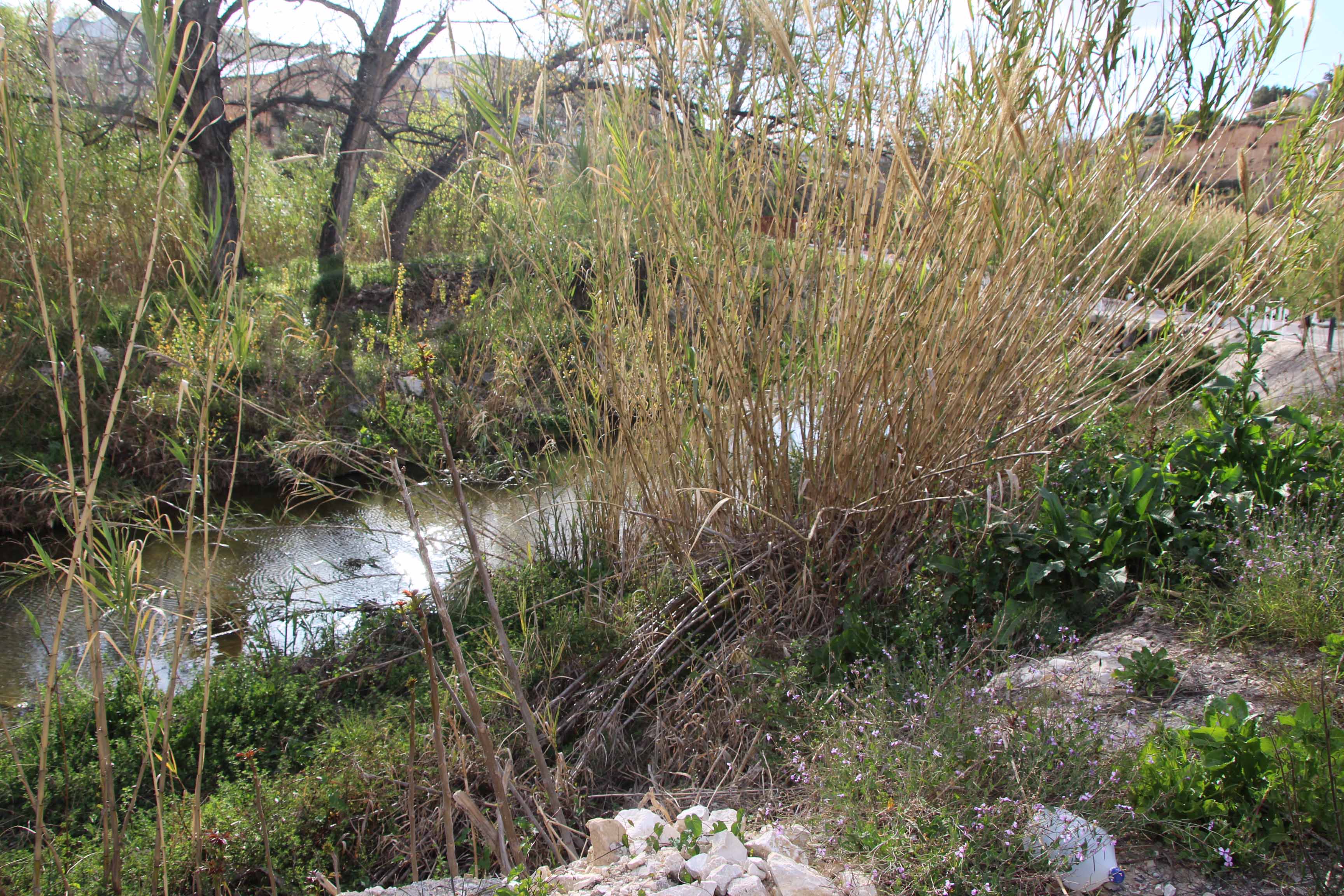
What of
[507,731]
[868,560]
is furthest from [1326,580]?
[507,731]

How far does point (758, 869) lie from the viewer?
1460 mm

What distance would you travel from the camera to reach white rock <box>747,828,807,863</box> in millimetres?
1547

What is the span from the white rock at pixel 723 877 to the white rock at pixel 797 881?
0.06m

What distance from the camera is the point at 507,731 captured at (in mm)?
2488

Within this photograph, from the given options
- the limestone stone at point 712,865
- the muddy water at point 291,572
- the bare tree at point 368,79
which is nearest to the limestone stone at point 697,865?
the limestone stone at point 712,865

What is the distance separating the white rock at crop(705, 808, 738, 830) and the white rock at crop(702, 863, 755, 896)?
0.57 ft

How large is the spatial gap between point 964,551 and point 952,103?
1.29 metres

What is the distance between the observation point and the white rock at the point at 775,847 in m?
1.55

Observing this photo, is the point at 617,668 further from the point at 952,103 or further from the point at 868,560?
the point at 952,103

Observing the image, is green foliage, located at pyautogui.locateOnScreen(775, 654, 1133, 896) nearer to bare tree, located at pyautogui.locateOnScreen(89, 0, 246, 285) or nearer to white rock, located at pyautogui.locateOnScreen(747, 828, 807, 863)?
white rock, located at pyautogui.locateOnScreen(747, 828, 807, 863)

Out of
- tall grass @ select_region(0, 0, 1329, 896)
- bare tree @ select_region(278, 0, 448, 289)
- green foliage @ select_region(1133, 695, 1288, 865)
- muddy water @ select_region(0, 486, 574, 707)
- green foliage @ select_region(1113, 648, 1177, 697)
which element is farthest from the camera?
bare tree @ select_region(278, 0, 448, 289)

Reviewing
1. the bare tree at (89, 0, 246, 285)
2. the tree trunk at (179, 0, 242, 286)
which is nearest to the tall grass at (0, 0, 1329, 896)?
the bare tree at (89, 0, 246, 285)

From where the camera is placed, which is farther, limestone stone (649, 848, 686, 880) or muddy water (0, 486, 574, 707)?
muddy water (0, 486, 574, 707)

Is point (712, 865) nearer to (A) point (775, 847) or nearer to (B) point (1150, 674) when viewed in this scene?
(A) point (775, 847)
